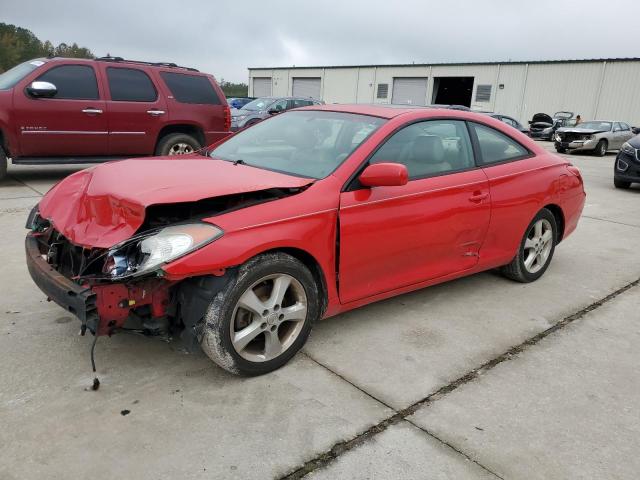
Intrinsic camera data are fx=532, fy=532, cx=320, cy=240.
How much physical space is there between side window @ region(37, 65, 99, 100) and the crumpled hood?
5167 millimetres

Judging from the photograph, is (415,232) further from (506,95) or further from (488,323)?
(506,95)

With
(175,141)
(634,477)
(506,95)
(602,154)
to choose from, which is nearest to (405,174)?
(634,477)

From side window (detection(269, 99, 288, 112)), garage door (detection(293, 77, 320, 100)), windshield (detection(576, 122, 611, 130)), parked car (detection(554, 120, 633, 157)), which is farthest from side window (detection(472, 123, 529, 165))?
garage door (detection(293, 77, 320, 100))

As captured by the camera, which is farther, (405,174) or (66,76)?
(66,76)

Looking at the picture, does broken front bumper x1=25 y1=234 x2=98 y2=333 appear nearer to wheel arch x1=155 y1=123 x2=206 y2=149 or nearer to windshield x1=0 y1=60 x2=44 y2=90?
windshield x1=0 y1=60 x2=44 y2=90

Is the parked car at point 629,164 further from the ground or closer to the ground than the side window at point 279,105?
closer to the ground

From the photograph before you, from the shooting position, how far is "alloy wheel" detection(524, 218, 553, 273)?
4695mm

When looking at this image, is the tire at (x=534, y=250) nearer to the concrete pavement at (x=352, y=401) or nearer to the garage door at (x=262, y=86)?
the concrete pavement at (x=352, y=401)

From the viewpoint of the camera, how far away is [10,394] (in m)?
2.73

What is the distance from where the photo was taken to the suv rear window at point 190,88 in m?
8.91

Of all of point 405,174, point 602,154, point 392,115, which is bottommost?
point 602,154

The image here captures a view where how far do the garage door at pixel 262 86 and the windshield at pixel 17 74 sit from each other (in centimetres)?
4595

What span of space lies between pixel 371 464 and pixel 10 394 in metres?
1.87

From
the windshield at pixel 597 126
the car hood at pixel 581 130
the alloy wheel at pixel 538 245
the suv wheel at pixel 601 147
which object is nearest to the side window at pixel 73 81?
the alloy wheel at pixel 538 245
